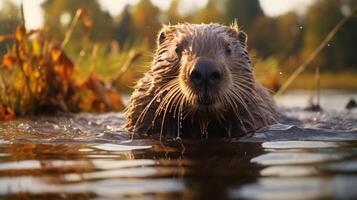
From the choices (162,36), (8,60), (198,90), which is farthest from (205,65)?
(8,60)

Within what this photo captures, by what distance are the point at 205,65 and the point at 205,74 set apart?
6cm

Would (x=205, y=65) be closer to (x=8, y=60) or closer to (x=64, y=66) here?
(x=8, y=60)

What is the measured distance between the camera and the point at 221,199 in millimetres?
2174

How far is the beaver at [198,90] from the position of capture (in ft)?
14.1

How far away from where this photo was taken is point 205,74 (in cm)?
416

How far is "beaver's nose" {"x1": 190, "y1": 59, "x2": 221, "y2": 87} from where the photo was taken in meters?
4.14

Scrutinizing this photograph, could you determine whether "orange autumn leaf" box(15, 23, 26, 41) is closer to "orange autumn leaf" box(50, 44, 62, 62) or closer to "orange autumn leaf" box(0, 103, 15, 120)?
"orange autumn leaf" box(50, 44, 62, 62)

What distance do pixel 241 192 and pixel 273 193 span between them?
115mm

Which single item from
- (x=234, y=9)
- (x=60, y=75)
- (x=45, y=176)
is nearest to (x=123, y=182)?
(x=45, y=176)

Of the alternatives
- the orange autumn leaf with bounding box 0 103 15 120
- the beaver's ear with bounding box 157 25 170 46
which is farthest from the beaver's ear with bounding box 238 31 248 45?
the orange autumn leaf with bounding box 0 103 15 120

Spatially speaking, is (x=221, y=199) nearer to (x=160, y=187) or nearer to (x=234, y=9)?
(x=160, y=187)

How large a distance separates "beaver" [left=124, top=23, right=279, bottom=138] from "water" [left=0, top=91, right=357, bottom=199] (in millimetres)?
229

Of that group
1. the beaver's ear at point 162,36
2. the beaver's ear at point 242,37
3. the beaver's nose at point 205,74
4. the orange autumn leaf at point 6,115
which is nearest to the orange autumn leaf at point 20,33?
the orange autumn leaf at point 6,115

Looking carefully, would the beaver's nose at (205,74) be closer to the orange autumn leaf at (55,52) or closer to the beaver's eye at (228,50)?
the beaver's eye at (228,50)
